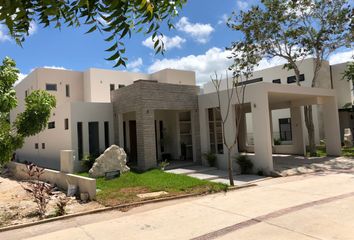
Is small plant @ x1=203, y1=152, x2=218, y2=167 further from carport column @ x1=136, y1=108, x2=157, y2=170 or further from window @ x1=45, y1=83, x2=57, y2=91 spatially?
window @ x1=45, y1=83, x2=57, y2=91

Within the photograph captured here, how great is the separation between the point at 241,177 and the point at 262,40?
33.2ft

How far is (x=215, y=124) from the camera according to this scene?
56.0ft

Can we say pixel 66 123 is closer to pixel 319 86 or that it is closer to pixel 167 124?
pixel 167 124

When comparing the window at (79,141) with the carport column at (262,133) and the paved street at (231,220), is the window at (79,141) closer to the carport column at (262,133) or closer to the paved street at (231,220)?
the paved street at (231,220)

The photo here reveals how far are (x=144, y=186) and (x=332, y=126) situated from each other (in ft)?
40.9

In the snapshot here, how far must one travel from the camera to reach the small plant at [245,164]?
14203 mm

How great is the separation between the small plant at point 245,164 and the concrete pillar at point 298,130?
685 cm

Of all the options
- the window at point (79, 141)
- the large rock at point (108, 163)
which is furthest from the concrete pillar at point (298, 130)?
the window at point (79, 141)

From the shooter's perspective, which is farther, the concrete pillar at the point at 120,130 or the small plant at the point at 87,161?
the concrete pillar at the point at 120,130

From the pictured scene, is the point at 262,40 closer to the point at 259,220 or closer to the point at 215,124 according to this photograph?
the point at 215,124

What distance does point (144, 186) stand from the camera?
11758 mm

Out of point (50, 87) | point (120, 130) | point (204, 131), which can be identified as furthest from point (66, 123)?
point (50, 87)

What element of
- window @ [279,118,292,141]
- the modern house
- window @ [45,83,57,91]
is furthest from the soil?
window @ [279,118,292,141]

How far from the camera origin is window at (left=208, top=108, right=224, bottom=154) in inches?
661
